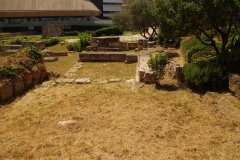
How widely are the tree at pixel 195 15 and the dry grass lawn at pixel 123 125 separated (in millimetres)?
2025

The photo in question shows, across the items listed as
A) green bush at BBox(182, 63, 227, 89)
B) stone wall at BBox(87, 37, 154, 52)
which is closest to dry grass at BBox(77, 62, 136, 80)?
green bush at BBox(182, 63, 227, 89)

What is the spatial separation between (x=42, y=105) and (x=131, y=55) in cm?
737

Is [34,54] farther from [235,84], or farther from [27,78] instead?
[235,84]

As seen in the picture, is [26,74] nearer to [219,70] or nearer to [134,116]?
[134,116]

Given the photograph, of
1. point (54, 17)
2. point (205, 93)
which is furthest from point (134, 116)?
point (54, 17)

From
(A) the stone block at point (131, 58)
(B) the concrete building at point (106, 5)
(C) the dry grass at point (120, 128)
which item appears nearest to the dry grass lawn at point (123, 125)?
(C) the dry grass at point (120, 128)

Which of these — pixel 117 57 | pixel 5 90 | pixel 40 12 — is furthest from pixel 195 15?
pixel 40 12

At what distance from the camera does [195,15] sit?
6.75 m

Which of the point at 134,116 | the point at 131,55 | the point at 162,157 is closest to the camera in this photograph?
the point at 162,157

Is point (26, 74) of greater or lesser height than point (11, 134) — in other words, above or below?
above

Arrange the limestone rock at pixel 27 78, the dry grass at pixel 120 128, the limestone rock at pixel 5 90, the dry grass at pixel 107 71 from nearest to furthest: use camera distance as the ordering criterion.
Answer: the dry grass at pixel 120 128 < the limestone rock at pixel 5 90 < the limestone rock at pixel 27 78 < the dry grass at pixel 107 71

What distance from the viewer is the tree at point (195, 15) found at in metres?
6.29

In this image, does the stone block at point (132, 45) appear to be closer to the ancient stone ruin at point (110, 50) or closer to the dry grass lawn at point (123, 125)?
the ancient stone ruin at point (110, 50)

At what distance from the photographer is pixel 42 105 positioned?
6.15 m
